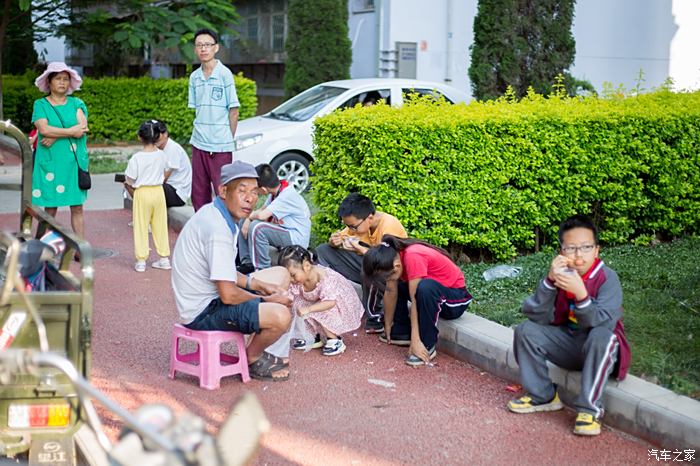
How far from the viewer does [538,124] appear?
877 cm

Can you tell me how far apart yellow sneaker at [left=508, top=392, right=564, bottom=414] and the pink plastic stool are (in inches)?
67.4

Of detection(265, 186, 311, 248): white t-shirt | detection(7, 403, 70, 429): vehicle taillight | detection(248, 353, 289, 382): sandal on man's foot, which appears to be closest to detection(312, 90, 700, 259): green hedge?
detection(265, 186, 311, 248): white t-shirt

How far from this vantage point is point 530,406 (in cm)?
550

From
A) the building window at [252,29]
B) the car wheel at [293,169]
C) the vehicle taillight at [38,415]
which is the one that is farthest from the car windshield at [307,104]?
the building window at [252,29]

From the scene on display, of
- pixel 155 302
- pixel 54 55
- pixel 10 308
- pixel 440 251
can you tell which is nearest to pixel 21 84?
pixel 54 55

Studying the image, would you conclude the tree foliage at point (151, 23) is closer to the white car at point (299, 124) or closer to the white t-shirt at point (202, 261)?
the white car at point (299, 124)

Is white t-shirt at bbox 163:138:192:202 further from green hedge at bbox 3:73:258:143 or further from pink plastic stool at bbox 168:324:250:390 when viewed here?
green hedge at bbox 3:73:258:143

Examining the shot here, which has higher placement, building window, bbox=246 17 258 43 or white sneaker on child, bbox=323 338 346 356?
building window, bbox=246 17 258 43

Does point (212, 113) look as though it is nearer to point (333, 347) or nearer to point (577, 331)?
point (333, 347)

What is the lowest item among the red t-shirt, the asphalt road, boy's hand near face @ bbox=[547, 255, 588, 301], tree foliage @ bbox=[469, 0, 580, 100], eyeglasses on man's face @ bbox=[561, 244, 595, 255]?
the asphalt road

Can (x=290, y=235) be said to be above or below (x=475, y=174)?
below

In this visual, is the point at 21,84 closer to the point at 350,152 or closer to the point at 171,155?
the point at 171,155

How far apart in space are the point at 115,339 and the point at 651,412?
3.87 meters

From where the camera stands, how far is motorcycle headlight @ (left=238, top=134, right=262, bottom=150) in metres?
13.0
